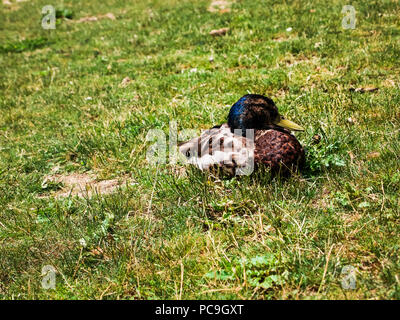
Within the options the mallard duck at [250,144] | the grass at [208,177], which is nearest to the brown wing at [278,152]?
the mallard duck at [250,144]

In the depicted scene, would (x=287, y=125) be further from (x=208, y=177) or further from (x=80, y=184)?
(x=80, y=184)

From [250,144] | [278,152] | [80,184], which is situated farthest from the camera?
[80,184]

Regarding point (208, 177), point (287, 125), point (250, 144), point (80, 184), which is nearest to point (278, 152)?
point (250, 144)

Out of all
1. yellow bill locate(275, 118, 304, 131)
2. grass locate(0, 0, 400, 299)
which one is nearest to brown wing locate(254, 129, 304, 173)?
grass locate(0, 0, 400, 299)

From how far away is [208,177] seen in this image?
157 inches

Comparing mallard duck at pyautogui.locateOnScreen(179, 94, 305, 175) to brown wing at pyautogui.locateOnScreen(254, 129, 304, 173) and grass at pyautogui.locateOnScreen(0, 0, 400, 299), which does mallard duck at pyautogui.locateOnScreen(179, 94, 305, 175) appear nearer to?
brown wing at pyautogui.locateOnScreen(254, 129, 304, 173)

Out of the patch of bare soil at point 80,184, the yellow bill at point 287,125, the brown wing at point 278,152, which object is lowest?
the patch of bare soil at point 80,184

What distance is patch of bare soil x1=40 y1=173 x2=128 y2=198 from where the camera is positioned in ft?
15.2

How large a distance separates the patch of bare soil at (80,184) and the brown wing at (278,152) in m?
1.54

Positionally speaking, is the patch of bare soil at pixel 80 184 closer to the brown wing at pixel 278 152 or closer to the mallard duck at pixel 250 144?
the mallard duck at pixel 250 144

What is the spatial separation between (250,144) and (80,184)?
2198 millimetres

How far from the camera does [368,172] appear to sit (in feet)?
12.1

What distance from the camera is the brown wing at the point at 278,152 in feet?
12.5
